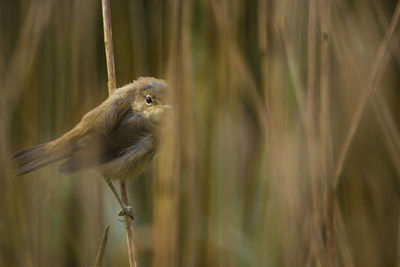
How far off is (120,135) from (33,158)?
1.09ft

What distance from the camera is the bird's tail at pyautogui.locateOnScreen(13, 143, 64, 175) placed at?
1.58m

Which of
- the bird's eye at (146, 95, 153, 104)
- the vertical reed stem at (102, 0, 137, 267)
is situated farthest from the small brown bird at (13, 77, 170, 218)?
the vertical reed stem at (102, 0, 137, 267)

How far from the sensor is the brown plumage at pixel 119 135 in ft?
5.64

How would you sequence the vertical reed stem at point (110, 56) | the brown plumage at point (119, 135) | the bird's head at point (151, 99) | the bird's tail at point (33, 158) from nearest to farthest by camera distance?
the vertical reed stem at point (110, 56) < the bird's tail at point (33, 158) < the brown plumage at point (119, 135) < the bird's head at point (151, 99)

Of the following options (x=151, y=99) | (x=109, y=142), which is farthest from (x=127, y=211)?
(x=151, y=99)

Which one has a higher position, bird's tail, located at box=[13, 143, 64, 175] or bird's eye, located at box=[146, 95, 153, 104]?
bird's eye, located at box=[146, 95, 153, 104]

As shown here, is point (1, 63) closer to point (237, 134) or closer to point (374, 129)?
point (237, 134)

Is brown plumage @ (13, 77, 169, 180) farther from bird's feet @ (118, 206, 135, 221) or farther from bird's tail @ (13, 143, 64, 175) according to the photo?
bird's feet @ (118, 206, 135, 221)

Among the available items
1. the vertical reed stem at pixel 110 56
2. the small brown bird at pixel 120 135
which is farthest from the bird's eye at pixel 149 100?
the vertical reed stem at pixel 110 56

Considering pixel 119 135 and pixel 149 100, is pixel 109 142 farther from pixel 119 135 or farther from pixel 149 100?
pixel 149 100

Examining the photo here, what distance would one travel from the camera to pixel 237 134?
1.91 m

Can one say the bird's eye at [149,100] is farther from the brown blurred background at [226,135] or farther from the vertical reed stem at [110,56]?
the vertical reed stem at [110,56]

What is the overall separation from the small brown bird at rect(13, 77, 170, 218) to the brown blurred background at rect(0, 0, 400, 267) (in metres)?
0.05

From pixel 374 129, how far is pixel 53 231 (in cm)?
130
